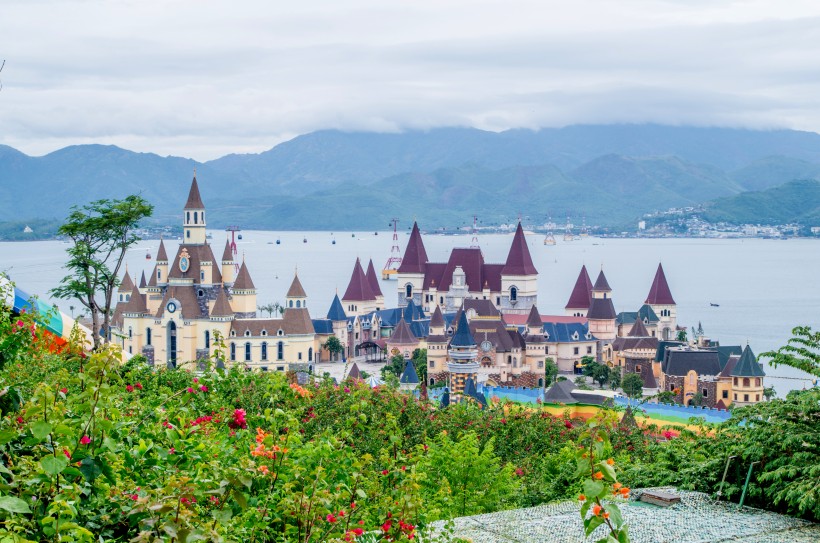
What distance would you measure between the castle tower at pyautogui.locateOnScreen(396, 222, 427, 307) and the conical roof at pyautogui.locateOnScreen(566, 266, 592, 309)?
9983 millimetres

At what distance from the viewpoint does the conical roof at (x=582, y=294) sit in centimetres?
6406

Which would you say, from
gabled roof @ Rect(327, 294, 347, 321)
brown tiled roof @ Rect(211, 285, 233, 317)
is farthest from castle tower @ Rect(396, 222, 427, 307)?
brown tiled roof @ Rect(211, 285, 233, 317)

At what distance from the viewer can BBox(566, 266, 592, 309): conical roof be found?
64062 millimetres

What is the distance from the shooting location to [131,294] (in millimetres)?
47000

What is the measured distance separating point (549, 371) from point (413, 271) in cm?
1661

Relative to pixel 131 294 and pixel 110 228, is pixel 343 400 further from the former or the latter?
pixel 131 294

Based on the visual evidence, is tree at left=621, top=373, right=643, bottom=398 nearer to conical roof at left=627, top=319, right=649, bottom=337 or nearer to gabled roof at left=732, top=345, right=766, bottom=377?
gabled roof at left=732, top=345, right=766, bottom=377

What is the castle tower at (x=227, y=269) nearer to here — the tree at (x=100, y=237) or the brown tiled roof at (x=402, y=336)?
the brown tiled roof at (x=402, y=336)

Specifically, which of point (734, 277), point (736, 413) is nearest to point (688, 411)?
point (736, 413)

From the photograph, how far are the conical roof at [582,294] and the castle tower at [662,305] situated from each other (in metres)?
3.67

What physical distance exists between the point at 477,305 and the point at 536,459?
50.7 metres

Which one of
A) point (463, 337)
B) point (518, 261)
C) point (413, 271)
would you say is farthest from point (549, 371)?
point (413, 271)

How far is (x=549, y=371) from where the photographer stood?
53.6 metres

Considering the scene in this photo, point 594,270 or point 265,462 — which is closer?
point 265,462
